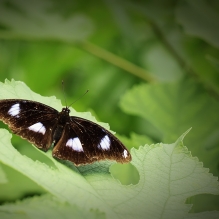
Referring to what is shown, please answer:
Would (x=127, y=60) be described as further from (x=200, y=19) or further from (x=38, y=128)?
(x=38, y=128)

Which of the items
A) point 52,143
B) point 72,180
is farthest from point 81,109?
point 72,180

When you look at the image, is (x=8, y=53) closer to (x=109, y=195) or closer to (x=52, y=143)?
(x=52, y=143)

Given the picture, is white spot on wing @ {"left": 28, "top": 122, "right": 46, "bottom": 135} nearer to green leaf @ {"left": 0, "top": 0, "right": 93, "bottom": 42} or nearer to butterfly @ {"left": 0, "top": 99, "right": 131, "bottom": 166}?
butterfly @ {"left": 0, "top": 99, "right": 131, "bottom": 166}

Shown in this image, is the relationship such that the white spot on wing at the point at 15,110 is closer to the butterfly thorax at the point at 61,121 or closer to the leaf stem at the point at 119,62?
the butterfly thorax at the point at 61,121

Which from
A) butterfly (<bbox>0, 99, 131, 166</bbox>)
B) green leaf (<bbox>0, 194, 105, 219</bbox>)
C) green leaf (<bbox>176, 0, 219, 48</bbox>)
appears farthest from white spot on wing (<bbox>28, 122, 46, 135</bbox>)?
green leaf (<bbox>176, 0, 219, 48</bbox>)

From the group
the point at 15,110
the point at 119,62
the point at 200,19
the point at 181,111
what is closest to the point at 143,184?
the point at 15,110

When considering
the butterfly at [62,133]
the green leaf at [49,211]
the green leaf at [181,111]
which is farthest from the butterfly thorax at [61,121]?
the green leaf at [181,111]
